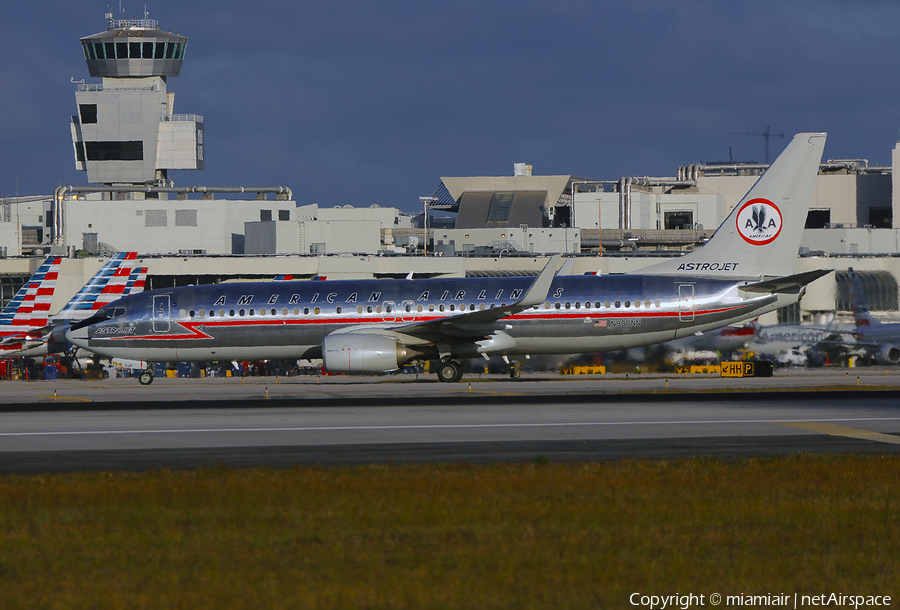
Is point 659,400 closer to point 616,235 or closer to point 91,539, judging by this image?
point 91,539

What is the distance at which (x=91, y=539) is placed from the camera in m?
11.3

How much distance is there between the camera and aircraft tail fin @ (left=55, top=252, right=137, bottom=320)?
58062 mm

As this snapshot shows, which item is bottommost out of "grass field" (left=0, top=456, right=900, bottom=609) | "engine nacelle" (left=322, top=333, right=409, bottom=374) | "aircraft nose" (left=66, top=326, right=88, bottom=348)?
"grass field" (left=0, top=456, right=900, bottom=609)

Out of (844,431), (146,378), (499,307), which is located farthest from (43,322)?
(844,431)

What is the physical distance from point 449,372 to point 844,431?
19217 millimetres

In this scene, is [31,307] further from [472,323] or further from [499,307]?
[499,307]

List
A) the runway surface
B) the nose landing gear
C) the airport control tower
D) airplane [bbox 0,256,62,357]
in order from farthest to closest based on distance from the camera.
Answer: the airport control tower → airplane [bbox 0,256,62,357] → the nose landing gear → the runway surface

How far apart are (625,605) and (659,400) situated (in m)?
21.7

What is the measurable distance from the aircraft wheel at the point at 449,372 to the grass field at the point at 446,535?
22.3 meters

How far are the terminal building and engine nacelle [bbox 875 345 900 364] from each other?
19.5 m

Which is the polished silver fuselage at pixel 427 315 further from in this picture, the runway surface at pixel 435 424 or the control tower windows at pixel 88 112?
the control tower windows at pixel 88 112

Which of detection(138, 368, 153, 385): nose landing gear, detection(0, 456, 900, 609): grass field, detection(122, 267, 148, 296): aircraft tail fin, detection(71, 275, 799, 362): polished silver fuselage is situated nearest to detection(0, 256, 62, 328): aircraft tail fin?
detection(122, 267, 148, 296): aircraft tail fin

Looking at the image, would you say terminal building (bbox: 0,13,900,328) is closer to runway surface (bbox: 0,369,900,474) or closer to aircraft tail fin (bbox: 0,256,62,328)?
aircraft tail fin (bbox: 0,256,62,328)

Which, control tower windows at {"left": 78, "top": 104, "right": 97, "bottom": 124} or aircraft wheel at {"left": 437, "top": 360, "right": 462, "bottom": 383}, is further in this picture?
control tower windows at {"left": 78, "top": 104, "right": 97, "bottom": 124}
